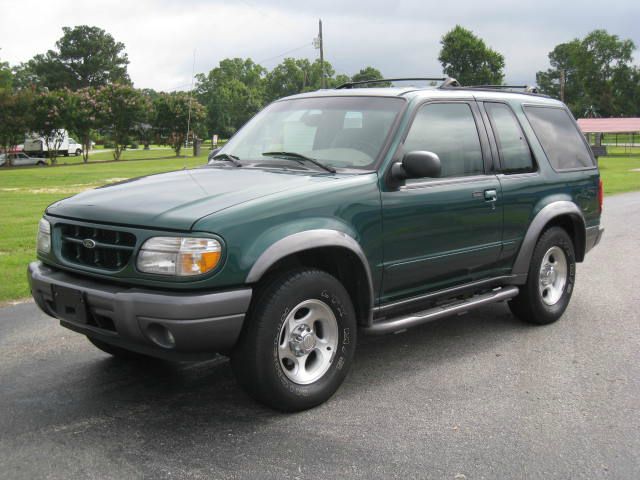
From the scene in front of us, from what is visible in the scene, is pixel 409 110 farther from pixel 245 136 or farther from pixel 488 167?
pixel 245 136

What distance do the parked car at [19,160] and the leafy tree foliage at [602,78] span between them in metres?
70.0

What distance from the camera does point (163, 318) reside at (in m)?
3.46

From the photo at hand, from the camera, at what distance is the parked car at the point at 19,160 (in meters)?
49.5

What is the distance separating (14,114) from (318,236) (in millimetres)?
49254

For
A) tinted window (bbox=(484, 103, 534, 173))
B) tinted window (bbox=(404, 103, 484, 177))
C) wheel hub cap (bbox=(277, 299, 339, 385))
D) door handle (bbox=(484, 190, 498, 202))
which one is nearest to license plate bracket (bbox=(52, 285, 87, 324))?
wheel hub cap (bbox=(277, 299, 339, 385))

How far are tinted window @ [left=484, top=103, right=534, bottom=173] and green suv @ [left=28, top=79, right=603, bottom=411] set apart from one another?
0.05ft

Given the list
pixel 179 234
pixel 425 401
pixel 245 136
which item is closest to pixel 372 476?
pixel 425 401

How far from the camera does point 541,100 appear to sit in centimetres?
614

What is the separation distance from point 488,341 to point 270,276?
7.78 ft

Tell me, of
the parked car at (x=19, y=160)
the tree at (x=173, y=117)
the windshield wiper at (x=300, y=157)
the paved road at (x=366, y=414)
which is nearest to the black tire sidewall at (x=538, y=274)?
the paved road at (x=366, y=414)

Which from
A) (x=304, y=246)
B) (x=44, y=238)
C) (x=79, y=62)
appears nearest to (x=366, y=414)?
(x=304, y=246)

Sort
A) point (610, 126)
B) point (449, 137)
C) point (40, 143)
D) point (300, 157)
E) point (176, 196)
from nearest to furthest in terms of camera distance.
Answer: point (176, 196), point (300, 157), point (449, 137), point (610, 126), point (40, 143)

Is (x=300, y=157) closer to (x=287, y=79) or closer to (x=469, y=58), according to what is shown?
(x=469, y=58)

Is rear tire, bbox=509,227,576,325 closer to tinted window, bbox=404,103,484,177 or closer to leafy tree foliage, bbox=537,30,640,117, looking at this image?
tinted window, bbox=404,103,484,177
